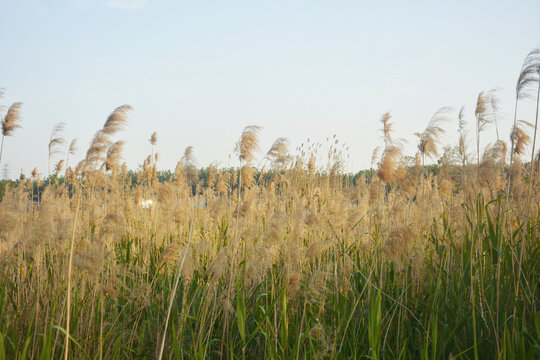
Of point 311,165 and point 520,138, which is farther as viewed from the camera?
point 311,165

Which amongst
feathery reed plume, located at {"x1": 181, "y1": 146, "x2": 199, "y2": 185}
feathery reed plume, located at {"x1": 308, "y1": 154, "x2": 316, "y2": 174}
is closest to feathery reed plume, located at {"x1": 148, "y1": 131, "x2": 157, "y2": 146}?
feathery reed plume, located at {"x1": 308, "y1": 154, "x2": 316, "y2": 174}

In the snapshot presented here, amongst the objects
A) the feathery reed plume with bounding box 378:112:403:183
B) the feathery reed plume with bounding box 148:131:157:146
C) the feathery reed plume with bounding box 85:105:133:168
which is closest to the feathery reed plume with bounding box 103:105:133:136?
the feathery reed plume with bounding box 85:105:133:168

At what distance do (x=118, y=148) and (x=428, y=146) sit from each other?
2546 millimetres

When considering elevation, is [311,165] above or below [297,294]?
above

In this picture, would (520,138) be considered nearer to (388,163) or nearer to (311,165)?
(388,163)

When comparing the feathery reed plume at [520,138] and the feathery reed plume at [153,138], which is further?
the feathery reed plume at [153,138]

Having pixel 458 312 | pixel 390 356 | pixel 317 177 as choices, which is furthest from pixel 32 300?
pixel 317 177

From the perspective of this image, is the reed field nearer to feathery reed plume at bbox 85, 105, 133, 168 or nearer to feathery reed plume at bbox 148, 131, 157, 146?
feathery reed plume at bbox 85, 105, 133, 168

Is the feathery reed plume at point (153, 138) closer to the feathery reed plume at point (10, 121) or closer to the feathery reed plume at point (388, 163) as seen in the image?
the feathery reed plume at point (10, 121)

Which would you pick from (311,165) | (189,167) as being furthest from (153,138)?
(189,167)

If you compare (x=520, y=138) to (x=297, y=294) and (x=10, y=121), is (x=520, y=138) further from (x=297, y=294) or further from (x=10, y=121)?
(x=10, y=121)

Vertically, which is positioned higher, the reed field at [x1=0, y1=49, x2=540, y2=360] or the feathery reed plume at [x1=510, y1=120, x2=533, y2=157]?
the feathery reed plume at [x1=510, y1=120, x2=533, y2=157]

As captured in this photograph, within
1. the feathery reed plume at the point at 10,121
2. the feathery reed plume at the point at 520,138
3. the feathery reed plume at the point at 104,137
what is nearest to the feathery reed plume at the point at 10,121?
the feathery reed plume at the point at 10,121

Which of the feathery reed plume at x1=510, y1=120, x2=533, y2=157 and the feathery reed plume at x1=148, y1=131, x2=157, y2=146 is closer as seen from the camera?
the feathery reed plume at x1=510, y1=120, x2=533, y2=157
